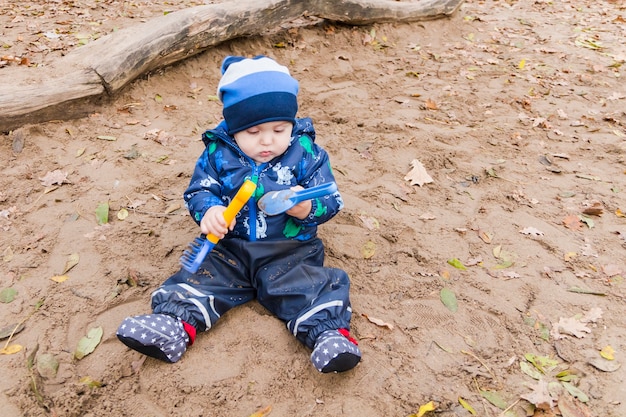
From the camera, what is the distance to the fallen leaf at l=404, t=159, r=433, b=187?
11.4ft

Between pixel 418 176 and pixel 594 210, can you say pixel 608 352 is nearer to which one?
pixel 594 210

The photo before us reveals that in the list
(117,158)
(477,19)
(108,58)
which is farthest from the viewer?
(477,19)

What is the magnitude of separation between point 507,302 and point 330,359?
1038mm

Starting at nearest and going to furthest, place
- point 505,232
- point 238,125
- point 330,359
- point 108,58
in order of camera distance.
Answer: point 330,359, point 238,125, point 505,232, point 108,58

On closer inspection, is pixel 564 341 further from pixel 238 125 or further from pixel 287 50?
pixel 287 50

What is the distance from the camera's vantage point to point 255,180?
235 cm

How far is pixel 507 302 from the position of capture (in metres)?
2.49

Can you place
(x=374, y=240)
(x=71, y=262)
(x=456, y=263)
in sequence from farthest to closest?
(x=374, y=240) < (x=456, y=263) < (x=71, y=262)

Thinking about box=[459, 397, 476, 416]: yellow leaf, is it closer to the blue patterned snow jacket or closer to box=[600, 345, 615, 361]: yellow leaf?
box=[600, 345, 615, 361]: yellow leaf

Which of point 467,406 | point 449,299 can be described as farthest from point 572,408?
point 449,299

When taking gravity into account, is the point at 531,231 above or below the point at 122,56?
below

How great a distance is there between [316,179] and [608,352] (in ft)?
4.94

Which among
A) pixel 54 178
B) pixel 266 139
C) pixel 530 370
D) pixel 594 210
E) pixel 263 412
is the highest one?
pixel 266 139

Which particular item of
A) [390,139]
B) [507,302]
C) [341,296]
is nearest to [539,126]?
[390,139]
